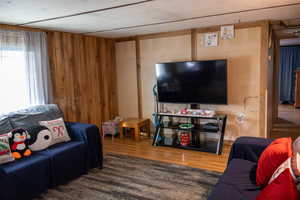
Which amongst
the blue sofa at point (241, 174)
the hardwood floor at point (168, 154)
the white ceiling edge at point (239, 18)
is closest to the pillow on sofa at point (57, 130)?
the hardwood floor at point (168, 154)

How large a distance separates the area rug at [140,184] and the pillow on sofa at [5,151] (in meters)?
0.57

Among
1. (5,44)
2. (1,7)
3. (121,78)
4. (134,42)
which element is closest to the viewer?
(1,7)

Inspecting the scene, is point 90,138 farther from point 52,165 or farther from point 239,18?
point 239,18

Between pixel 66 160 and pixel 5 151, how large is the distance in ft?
2.24

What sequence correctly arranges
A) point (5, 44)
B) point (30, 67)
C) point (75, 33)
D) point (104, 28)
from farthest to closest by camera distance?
1. point (75, 33)
2. point (104, 28)
3. point (30, 67)
4. point (5, 44)

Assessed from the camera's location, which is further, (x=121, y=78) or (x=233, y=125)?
(x=121, y=78)

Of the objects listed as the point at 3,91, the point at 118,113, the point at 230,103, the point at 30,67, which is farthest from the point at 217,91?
the point at 3,91

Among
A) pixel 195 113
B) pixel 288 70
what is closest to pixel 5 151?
pixel 195 113

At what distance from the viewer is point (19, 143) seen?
2811mm

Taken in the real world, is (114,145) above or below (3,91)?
below

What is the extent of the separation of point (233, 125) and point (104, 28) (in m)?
2.83

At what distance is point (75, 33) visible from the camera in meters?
4.35

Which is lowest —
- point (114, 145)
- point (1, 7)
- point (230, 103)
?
point (114, 145)

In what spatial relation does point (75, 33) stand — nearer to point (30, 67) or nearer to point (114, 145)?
point (30, 67)
